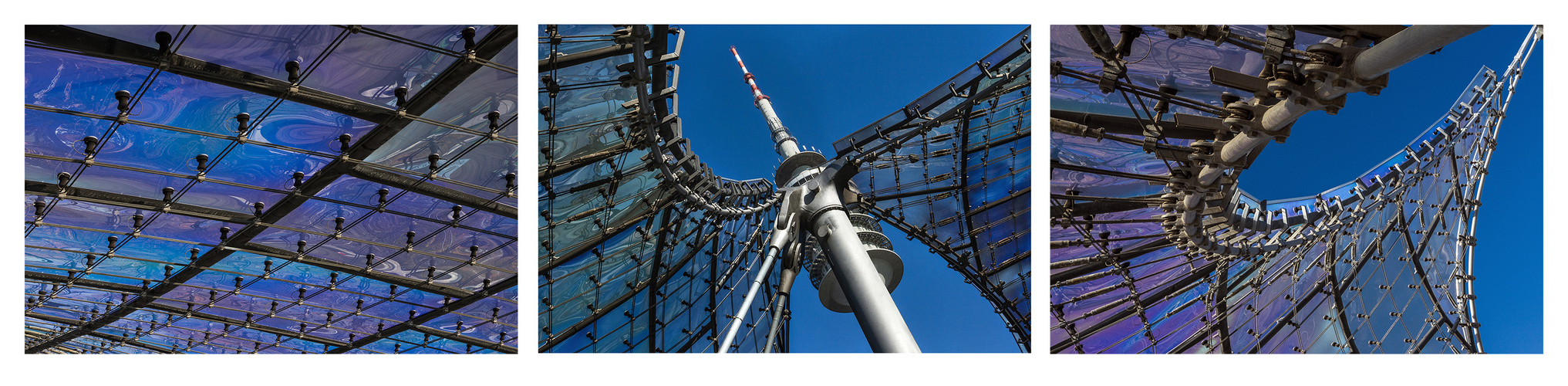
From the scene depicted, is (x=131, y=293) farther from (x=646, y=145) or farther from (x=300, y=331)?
(x=646, y=145)

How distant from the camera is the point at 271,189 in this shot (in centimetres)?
680

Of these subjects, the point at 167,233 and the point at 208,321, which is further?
the point at 208,321

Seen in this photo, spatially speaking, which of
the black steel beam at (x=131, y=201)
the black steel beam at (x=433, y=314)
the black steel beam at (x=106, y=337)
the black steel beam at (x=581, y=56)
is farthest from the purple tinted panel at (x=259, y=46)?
the black steel beam at (x=106, y=337)

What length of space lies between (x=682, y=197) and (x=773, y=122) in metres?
1.22

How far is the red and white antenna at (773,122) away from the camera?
7.26 m

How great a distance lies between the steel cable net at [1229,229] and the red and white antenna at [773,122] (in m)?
2.69

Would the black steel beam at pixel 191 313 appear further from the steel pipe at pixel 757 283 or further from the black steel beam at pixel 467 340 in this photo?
the steel pipe at pixel 757 283

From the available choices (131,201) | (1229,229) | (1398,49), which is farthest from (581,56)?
(1398,49)

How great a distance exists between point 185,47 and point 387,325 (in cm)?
395

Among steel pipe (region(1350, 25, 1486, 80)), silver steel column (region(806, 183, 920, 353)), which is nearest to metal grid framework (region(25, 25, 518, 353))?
silver steel column (region(806, 183, 920, 353))

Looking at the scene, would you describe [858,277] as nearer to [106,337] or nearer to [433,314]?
[433,314]

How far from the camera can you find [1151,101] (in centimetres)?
632
